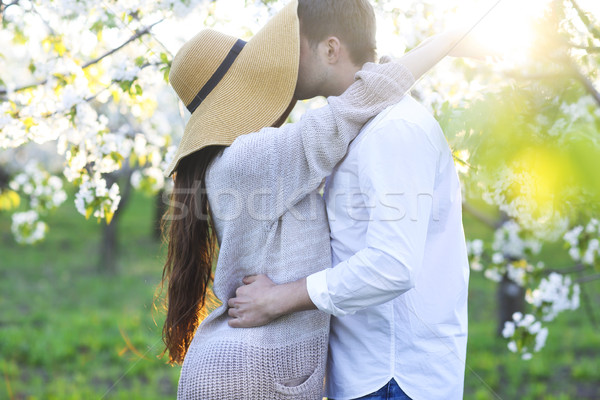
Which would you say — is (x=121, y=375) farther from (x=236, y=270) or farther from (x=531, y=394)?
(x=236, y=270)

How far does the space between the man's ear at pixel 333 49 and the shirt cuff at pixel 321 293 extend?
0.64 metres

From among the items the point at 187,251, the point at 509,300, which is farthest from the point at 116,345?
the point at 187,251

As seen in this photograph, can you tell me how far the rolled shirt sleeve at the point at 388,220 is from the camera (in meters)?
1.35

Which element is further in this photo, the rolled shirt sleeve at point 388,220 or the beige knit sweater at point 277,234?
the beige knit sweater at point 277,234

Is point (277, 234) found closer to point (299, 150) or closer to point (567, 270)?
point (299, 150)

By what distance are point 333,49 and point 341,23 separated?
0.08m

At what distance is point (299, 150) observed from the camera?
1.47 metres

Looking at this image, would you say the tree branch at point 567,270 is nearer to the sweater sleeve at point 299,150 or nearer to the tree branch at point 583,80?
the tree branch at point 583,80

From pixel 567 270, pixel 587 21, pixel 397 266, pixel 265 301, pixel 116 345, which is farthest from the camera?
pixel 116 345

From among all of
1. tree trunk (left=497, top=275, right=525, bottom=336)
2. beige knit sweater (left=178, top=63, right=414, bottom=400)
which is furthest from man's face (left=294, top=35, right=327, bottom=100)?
tree trunk (left=497, top=275, right=525, bottom=336)

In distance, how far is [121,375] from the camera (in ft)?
17.9

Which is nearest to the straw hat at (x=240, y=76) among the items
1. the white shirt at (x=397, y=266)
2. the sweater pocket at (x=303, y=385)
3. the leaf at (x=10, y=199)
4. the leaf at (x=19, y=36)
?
the white shirt at (x=397, y=266)

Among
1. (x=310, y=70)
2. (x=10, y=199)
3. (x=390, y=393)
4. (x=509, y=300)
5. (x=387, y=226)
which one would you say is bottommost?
(x=509, y=300)

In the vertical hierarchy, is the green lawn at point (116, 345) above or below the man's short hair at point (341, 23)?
below
